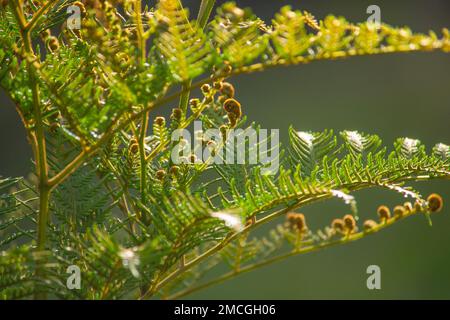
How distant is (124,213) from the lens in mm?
902

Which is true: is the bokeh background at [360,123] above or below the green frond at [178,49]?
above

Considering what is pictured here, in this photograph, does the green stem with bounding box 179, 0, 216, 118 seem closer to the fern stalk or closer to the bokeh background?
the fern stalk

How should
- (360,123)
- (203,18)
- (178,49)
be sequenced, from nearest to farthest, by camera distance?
1. (178,49)
2. (203,18)
3. (360,123)

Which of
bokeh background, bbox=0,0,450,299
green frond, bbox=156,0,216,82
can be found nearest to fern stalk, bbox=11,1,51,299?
green frond, bbox=156,0,216,82

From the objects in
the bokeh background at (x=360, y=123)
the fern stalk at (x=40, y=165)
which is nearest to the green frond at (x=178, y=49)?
the fern stalk at (x=40, y=165)

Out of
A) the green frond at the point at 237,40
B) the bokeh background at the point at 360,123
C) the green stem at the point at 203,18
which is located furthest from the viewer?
the bokeh background at the point at 360,123

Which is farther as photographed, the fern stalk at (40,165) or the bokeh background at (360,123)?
the bokeh background at (360,123)

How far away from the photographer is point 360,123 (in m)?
3.54

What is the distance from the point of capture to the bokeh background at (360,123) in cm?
308

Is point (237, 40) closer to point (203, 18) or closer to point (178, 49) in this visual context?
point (178, 49)

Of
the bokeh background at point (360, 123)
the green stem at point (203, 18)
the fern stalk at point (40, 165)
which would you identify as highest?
the bokeh background at point (360, 123)

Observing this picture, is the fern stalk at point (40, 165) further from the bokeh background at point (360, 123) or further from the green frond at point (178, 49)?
the bokeh background at point (360, 123)

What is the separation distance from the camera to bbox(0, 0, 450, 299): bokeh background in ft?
10.1

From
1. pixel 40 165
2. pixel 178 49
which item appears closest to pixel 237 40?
pixel 178 49
